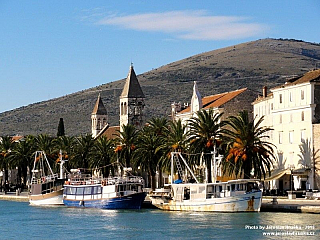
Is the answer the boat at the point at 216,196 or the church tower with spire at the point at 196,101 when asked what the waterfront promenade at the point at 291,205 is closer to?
the boat at the point at 216,196

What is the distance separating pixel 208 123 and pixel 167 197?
8714 mm

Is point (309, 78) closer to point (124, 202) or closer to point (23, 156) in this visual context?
point (124, 202)

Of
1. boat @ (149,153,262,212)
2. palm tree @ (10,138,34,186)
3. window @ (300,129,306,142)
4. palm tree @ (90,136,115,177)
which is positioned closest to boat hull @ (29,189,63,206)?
palm tree @ (90,136,115,177)

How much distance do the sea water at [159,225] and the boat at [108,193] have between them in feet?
13.4

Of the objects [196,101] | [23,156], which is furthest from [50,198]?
[196,101]

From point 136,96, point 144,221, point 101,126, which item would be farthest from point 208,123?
point 101,126

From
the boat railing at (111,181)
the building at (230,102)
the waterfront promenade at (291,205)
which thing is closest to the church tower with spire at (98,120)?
the building at (230,102)

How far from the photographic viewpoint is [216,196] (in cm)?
7562

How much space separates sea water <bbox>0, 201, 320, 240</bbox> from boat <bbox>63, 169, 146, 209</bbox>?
4098 millimetres

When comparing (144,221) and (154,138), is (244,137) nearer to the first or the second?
(144,221)

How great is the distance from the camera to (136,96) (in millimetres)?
141000

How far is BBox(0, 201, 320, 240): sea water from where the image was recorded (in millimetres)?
57094

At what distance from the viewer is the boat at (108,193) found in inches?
3364

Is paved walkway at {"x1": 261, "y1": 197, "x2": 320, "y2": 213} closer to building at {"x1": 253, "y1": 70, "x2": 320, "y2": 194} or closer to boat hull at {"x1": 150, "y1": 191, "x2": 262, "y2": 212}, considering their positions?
boat hull at {"x1": 150, "y1": 191, "x2": 262, "y2": 212}
